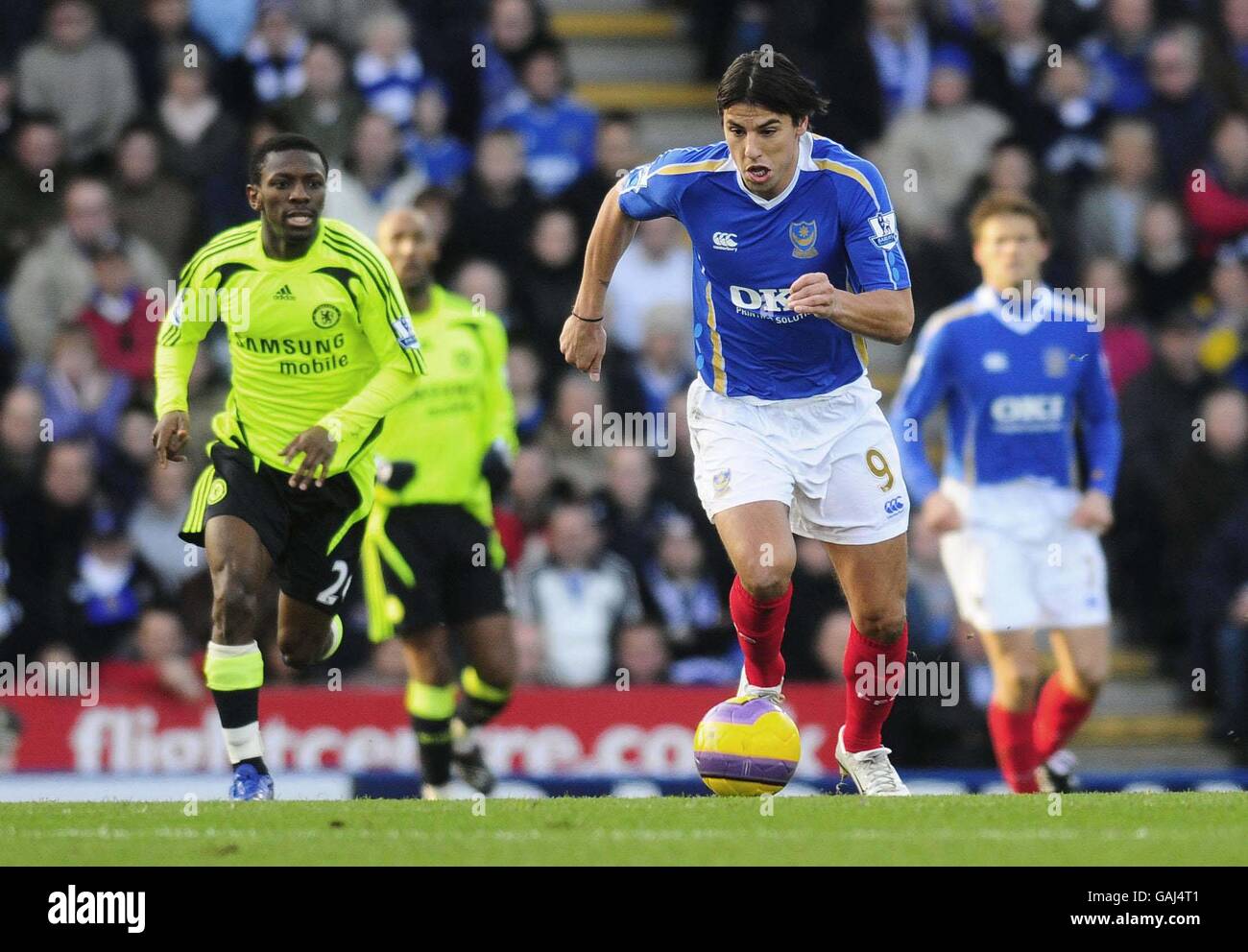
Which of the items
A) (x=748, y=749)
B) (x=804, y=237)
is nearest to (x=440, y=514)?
(x=748, y=749)

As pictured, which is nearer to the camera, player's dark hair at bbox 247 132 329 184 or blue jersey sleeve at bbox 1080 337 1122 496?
player's dark hair at bbox 247 132 329 184

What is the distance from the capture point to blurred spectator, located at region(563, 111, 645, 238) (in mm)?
14281

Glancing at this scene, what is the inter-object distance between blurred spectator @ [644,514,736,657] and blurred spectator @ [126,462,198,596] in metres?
2.73

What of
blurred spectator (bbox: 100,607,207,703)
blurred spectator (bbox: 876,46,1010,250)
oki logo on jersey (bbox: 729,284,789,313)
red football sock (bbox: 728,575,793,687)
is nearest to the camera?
oki logo on jersey (bbox: 729,284,789,313)

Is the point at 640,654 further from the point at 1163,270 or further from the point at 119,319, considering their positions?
the point at 1163,270

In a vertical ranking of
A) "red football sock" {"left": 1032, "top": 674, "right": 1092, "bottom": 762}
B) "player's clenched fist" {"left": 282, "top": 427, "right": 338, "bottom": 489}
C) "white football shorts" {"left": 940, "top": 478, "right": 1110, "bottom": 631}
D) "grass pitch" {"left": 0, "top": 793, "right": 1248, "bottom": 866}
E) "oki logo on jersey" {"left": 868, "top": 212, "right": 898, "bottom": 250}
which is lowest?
"grass pitch" {"left": 0, "top": 793, "right": 1248, "bottom": 866}

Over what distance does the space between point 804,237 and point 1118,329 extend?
22.3ft

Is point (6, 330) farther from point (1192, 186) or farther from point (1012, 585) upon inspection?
point (1192, 186)

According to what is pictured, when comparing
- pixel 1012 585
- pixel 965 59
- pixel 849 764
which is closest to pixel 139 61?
pixel 965 59

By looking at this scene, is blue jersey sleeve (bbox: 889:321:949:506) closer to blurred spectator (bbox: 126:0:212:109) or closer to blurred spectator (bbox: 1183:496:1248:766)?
blurred spectator (bbox: 1183:496:1248:766)

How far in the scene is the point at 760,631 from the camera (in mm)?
8586

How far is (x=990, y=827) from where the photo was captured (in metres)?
7.41

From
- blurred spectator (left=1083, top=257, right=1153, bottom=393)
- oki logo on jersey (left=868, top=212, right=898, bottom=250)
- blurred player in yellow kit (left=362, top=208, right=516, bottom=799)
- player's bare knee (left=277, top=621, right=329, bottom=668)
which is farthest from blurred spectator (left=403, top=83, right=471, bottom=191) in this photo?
oki logo on jersey (left=868, top=212, right=898, bottom=250)
